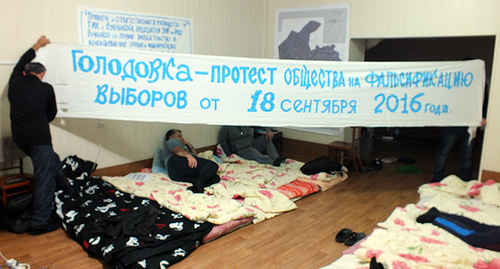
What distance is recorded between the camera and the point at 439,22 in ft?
15.3

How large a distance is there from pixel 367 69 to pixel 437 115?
0.99 m

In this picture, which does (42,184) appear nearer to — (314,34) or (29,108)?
(29,108)

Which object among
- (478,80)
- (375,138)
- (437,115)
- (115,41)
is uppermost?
(115,41)

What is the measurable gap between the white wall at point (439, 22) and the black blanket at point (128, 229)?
3.28 metres

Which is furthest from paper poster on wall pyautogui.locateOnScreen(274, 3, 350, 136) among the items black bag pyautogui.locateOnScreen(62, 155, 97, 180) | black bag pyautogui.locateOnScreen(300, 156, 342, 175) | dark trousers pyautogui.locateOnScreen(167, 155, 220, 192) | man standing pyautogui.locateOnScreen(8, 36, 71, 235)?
man standing pyautogui.locateOnScreen(8, 36, 71, 235)

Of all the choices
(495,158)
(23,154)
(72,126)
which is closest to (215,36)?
(72,126)

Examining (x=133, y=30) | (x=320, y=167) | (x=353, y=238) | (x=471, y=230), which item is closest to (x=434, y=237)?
(x=471, y=230)

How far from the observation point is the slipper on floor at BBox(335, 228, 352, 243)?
340cm

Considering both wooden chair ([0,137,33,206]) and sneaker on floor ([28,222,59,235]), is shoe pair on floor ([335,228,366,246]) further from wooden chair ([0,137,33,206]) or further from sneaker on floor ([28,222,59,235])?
wooden chair ([0,137,33,206])

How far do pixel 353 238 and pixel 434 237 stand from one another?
635 mm

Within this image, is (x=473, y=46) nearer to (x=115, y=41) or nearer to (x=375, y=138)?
(x=375, y=138)

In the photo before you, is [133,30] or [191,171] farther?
[133,30]

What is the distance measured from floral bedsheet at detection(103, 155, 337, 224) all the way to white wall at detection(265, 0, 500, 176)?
1.82m

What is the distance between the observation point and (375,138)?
768cm
